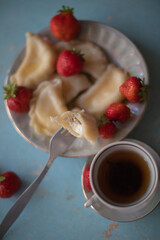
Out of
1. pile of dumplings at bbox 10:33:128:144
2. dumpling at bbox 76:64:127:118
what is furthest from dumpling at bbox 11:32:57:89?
dumpling at bbox 76:64:127:118

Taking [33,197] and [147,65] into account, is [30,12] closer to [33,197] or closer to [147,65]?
[147,65]

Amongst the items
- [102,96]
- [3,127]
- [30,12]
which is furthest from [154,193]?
[30,12]

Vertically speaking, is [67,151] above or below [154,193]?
above

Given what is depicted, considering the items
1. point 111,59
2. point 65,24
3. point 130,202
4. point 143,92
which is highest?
point 65,24

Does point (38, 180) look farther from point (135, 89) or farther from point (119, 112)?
point (135, 89)

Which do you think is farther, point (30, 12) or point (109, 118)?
point (30, 12)

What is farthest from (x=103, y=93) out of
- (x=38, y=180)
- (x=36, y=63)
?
(x=38, y=180)

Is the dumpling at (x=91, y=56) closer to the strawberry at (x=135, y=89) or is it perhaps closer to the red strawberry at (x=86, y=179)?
the strawberry at (x=135, y=89)
